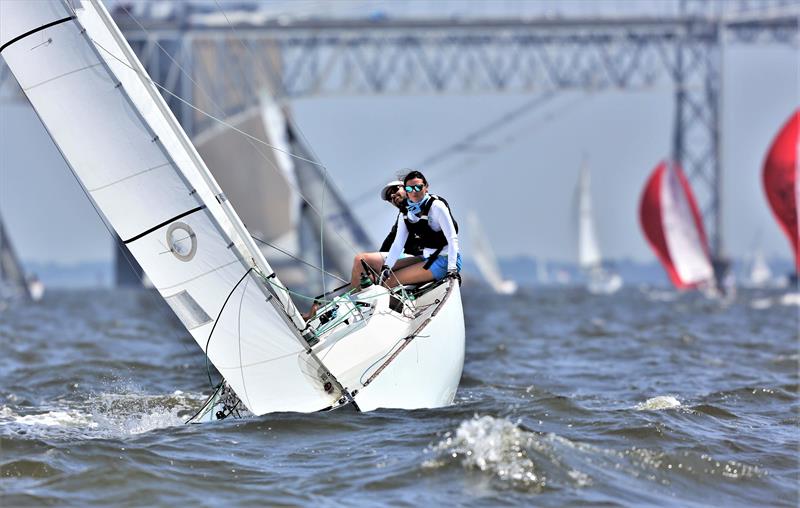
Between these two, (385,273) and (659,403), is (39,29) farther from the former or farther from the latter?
(659,403)

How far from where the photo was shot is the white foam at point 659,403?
8109 mm

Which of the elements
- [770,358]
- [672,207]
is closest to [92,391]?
[770,358]

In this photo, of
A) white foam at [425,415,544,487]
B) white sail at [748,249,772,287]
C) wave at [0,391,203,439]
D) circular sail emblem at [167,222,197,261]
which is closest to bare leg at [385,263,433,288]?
circular sail emblem at [167,222,197,261]

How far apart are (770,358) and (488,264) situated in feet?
134

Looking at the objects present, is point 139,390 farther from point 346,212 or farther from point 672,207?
point 672,207

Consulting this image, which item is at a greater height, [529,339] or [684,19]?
[684,19]

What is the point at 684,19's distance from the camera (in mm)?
47500

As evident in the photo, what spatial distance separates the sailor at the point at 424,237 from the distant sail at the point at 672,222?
1108 inches

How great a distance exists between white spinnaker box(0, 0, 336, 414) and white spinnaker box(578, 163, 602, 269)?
4631 centimetres

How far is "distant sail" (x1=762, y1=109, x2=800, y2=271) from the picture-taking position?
23.1 meters

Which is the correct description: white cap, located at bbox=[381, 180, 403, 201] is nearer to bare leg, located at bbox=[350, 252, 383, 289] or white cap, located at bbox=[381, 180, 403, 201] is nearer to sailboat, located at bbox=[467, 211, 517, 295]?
bare leg, located at bbox=[350, 252, 383, 289]

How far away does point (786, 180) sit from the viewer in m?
23.4

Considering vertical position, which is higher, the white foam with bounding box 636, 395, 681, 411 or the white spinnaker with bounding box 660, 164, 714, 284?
the white spinnaker with bounding box 660, 164, 714, 284

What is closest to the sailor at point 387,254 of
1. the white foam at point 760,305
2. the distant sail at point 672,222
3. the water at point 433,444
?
the water at point 433,444
